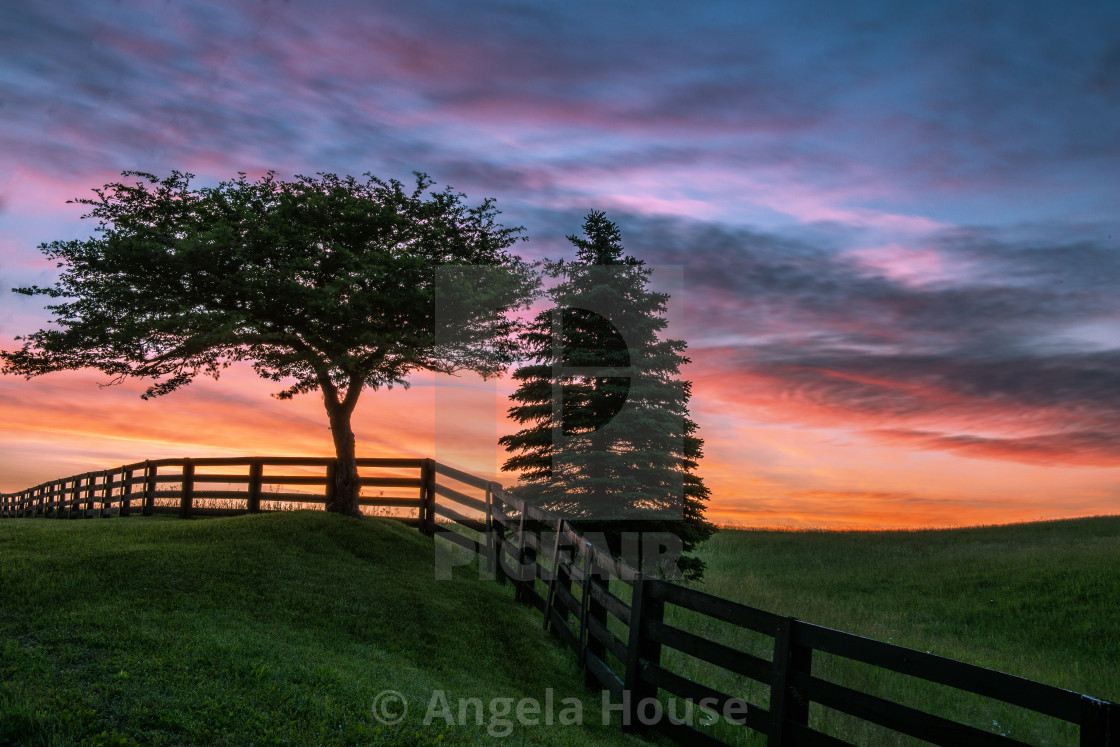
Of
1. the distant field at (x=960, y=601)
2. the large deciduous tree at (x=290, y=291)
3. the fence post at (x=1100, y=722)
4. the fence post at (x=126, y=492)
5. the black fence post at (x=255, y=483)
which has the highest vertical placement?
the large deciduous tree at (x=290, y=291)

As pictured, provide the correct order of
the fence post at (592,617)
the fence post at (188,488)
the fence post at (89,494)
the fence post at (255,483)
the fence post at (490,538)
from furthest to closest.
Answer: the fence post at (89,494) < the fence post at (188,488) < the fence post at (255,483) < the fence post at (490,538) < the fence post at (592,617)

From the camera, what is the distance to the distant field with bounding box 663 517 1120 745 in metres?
12.6

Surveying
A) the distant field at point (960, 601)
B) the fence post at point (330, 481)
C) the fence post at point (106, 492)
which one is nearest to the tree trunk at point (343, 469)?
the fence post at point (330, 481)

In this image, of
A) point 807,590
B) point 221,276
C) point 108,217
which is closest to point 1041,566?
point 807,590

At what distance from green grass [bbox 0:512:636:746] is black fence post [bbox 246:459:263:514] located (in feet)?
18.8

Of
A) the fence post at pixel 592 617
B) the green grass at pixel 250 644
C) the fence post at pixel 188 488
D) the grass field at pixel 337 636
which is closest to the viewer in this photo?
the green grass at pixel 250 644

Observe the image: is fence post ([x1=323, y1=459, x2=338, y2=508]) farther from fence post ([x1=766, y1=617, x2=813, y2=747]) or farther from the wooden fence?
fence post ([x1=766, y1=617, x2=813, y2=747])

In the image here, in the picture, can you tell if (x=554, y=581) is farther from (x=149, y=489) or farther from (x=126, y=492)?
(x=126, y=492)

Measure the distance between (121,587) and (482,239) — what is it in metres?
13.9

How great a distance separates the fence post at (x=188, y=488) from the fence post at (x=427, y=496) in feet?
27.5

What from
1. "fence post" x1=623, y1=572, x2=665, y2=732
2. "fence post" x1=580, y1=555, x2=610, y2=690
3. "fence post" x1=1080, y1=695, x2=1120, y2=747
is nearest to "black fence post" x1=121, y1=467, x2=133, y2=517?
"fence post" x1=580, y1=555, x2=610, y2=690

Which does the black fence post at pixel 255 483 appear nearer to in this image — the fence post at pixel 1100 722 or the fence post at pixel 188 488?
the fence post at pixel 188 488

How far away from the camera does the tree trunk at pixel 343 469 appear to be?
65.5 ft

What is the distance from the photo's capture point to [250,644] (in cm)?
838
